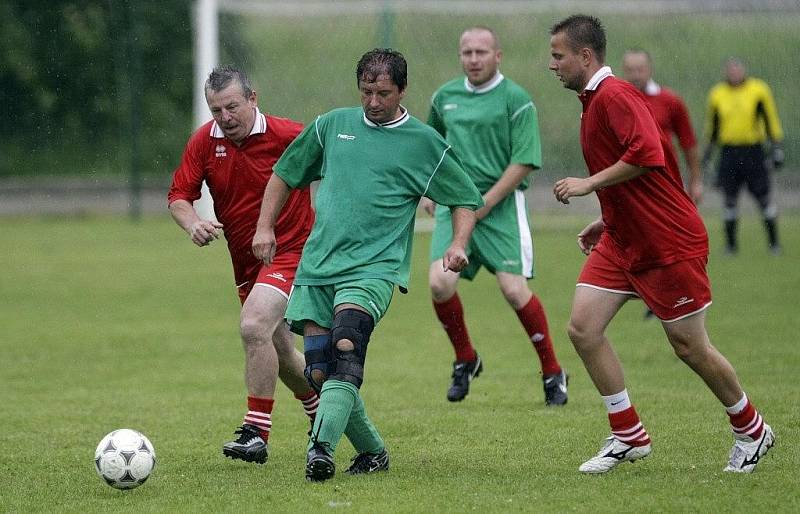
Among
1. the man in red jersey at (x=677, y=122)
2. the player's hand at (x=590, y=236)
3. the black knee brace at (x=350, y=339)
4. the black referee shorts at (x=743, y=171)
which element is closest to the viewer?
the black knee brace at (x=350, y=339)

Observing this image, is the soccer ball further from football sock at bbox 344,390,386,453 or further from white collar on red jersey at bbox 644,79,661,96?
white collar on red jersey at bbox 644,79,661,96

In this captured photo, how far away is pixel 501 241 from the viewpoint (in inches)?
336

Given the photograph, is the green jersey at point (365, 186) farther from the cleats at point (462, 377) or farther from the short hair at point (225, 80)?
the cleats at point (462, 377)

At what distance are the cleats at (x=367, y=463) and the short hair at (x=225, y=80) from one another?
1917mm

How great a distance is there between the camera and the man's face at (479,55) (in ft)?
28.0

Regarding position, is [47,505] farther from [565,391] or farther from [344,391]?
[565,391]

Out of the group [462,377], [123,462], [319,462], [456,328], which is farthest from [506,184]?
[123,462]

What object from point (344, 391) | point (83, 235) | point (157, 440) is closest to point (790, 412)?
point (344, 391)

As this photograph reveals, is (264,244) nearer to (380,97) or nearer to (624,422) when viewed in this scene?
(380,97)

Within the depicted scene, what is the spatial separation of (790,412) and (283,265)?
3162 mm

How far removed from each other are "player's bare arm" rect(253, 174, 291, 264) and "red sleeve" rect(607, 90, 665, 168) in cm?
161

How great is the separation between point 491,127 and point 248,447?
3.20m

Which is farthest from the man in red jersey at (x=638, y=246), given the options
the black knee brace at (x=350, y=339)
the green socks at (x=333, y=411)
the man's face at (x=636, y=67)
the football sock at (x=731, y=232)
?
the football sock at (x=731, y=232)

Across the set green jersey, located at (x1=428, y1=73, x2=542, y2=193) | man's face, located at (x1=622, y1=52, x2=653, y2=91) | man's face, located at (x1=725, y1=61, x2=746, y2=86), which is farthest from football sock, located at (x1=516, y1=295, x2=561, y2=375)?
man's face, located at (x1=725, y1=61, x2=746, y2=86)
